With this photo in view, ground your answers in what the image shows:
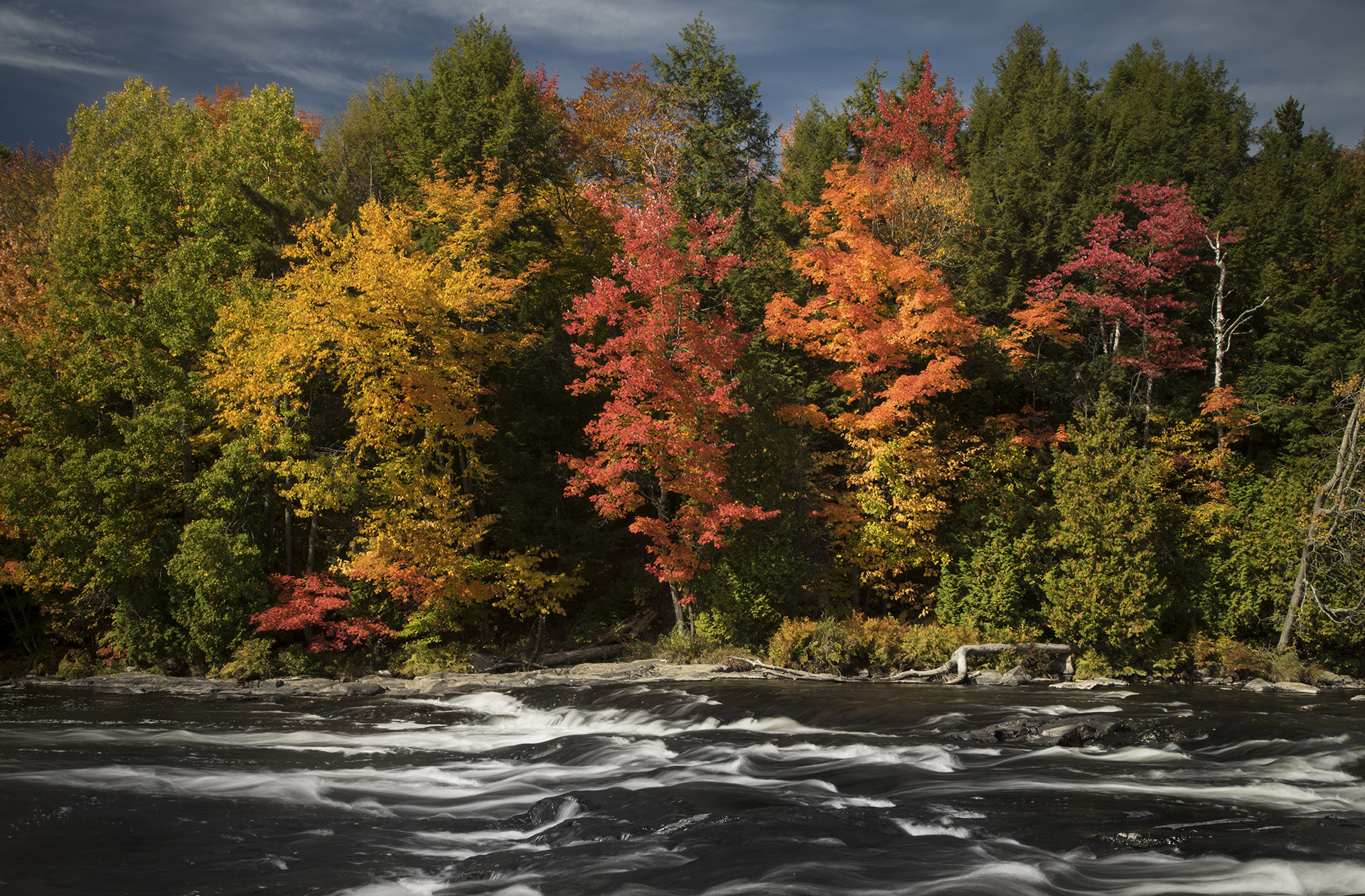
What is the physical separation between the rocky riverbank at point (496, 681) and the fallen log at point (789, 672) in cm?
3

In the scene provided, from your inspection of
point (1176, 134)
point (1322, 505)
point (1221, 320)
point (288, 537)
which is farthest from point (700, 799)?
point (1176, 134)

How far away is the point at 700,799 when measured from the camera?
10375 mm

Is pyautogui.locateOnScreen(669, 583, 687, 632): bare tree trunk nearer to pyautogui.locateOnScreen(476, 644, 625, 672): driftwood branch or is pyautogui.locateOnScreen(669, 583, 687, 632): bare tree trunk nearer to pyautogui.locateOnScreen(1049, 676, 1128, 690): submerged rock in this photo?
pyautogui.locateOnScreen(476, 644, 625, 672): driftwood branch

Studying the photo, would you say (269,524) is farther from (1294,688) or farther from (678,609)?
(1294,688)

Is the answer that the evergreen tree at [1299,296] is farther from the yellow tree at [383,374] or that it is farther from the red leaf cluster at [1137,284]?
the yellow tree at [383,374]

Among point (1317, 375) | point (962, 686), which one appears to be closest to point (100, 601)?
point (962, 686)

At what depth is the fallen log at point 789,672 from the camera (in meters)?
18.6

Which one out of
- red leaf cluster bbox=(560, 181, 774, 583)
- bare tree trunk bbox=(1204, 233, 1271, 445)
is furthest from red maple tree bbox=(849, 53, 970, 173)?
red leaf cluster bbox=(560, 181, 774, 583)

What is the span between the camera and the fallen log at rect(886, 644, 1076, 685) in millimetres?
18672

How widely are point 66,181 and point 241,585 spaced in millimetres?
15278

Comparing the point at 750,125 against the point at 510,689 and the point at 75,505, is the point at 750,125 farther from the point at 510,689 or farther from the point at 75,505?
the point at 75,505

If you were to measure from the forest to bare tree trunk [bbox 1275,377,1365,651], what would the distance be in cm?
12

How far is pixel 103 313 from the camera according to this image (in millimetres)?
21953

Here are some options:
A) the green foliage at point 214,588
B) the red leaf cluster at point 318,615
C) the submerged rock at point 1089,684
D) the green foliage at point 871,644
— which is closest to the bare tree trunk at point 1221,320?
the submerged rock at point 1089,684
